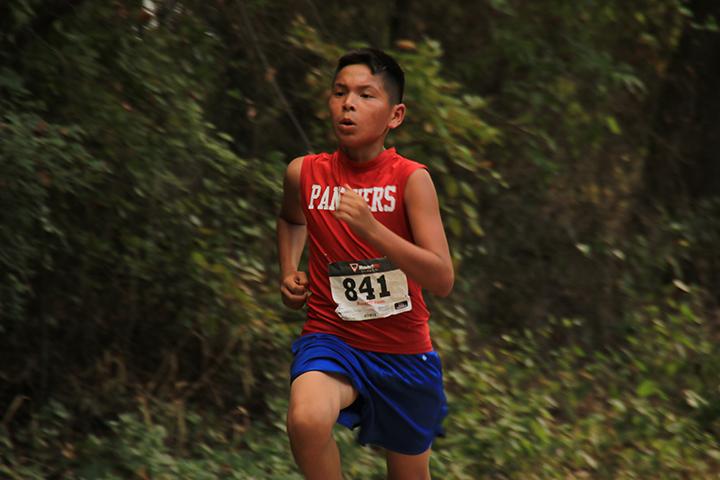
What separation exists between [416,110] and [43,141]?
2454 mm

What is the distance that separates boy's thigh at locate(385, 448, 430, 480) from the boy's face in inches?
47.2

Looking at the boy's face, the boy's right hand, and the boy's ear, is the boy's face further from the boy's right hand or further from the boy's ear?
the boy's right hand

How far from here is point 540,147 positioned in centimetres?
966

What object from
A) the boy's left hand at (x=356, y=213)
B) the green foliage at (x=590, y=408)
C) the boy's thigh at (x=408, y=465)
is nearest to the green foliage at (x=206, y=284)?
the green foliage at (x=590, y=408)

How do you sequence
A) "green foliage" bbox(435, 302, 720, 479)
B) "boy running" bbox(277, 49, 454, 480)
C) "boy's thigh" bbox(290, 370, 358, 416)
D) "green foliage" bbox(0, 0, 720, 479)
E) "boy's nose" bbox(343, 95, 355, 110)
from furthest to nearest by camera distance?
"green foliage" bbox(435, 302, 720, 479) < "green foliage" bbox(0, 0, 720, 479) < "boy's nose" bbox(343, 95, 355, 110) < "boy running" bbox(277, 49, 454, 480) < "boy's thigh" bbox(290, 370, 358, 416)

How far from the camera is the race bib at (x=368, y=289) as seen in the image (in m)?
4.11

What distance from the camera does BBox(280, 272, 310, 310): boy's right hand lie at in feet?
13.8

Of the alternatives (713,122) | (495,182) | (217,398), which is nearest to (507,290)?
(495,182)

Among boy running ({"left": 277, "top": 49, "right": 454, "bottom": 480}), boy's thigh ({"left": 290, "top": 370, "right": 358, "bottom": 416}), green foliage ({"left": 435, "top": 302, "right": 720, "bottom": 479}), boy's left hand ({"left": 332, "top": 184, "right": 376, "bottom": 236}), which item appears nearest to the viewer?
boy's left hand ({"left": 332, "top": 184, "right": 376, "bottom": 236})

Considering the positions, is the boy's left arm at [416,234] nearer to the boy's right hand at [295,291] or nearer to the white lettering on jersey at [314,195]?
the white lettering on jersey at [314,195]

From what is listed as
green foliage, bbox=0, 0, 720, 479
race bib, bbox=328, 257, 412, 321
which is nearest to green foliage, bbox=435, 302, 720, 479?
green foliage, bbox=0, 0, 720, 479

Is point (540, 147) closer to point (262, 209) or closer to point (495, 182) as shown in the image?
point (495, 182)

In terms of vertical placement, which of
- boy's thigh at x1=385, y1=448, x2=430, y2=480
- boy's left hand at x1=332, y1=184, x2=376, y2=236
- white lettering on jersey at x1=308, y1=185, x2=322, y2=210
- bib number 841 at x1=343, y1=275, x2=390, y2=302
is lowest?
boy's thigh at x1=385, y1=448, x2=430, y2=480

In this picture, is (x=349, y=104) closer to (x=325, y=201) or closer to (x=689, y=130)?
(x=325, y=201)
